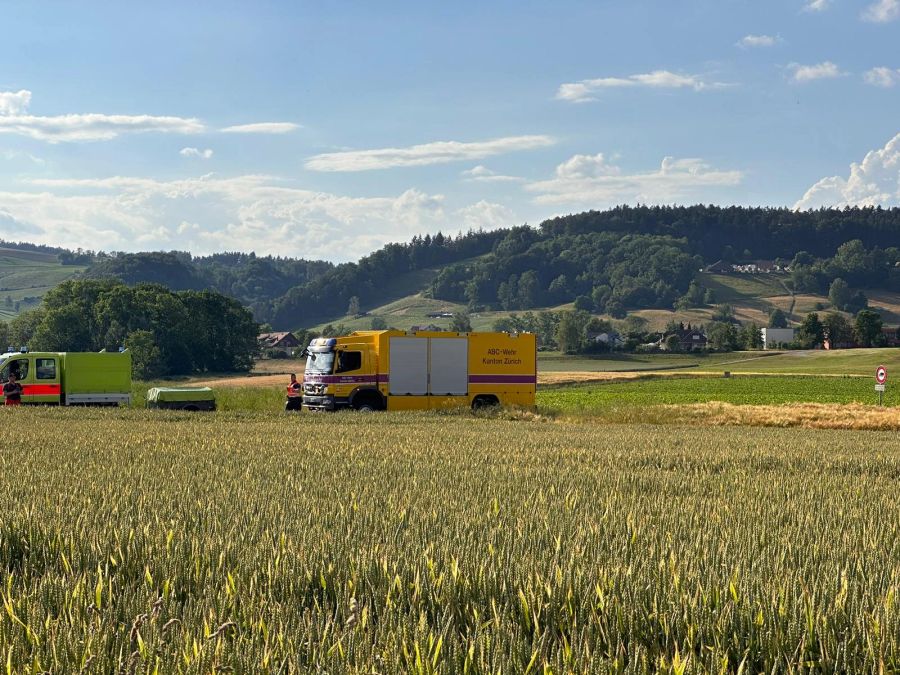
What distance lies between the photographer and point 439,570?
7094 mm

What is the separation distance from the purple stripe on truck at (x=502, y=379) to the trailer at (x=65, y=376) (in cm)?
1355

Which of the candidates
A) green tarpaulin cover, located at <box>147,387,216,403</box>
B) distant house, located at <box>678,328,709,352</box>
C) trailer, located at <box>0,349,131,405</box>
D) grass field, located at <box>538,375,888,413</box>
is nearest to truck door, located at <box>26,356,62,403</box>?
trailer, located at <box>0,349,131,405</box>

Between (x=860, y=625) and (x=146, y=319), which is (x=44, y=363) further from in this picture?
(x=146, y=319)

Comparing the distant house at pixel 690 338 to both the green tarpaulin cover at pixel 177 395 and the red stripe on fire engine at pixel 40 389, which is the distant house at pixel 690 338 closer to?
the green tarpaulin cover at pixel 177 395

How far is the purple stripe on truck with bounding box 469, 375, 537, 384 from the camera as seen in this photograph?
129ft

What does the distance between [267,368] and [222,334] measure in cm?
692

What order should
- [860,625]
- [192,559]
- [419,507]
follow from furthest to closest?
[419,507] < [192,559] < [860,625]

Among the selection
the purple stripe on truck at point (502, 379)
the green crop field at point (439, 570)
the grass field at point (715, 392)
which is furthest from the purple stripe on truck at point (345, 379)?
the green crop field at point (439, 570)

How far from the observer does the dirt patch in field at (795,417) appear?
121ft

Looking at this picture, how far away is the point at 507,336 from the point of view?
1567 inches

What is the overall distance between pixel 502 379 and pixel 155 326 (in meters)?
68.5

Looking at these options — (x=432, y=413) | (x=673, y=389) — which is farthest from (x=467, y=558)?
(x=673, y=389)

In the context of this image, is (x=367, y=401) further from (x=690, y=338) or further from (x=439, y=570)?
(x=690, y=338)

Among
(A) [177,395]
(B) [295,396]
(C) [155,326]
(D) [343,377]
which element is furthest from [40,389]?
(C) [155,326]
